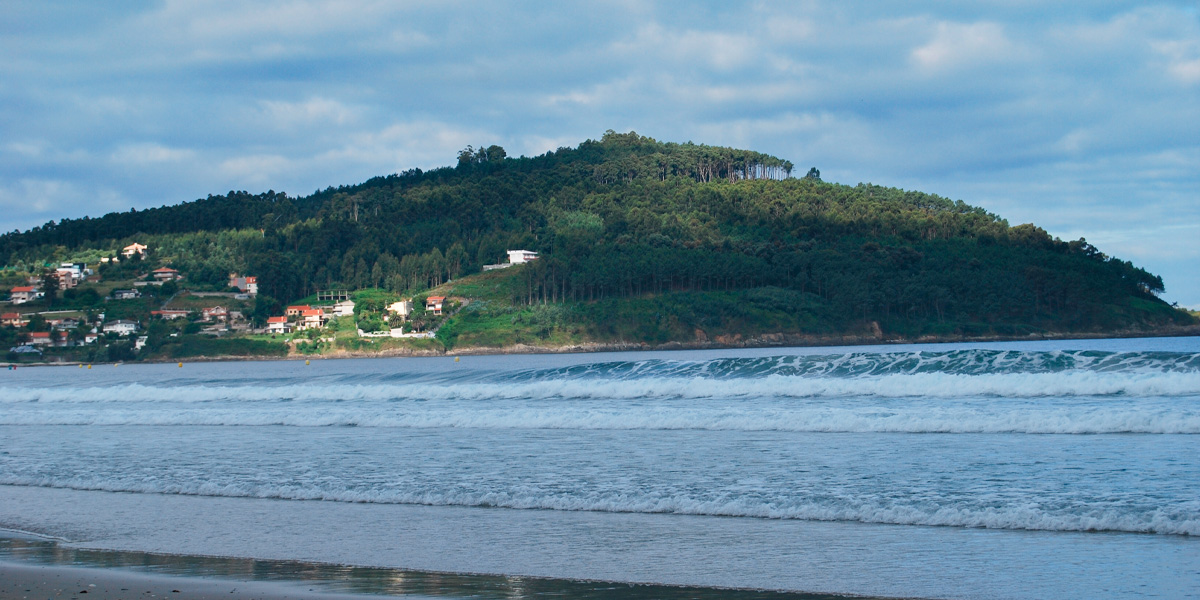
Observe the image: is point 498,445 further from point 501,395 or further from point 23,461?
point 501,395

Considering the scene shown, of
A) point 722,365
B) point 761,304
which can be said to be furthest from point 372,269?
point 722,365

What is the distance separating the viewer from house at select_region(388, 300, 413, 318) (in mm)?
117863

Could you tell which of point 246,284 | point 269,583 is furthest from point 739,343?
point 269,583

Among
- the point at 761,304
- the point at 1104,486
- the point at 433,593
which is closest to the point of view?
the point at 433,593

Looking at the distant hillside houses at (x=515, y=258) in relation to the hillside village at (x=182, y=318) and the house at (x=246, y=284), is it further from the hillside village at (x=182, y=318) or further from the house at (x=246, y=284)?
the house at (x=246, y=284)

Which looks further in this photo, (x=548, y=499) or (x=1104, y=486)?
(x=548, y=499)

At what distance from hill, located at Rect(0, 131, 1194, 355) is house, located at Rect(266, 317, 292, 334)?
9038 mm

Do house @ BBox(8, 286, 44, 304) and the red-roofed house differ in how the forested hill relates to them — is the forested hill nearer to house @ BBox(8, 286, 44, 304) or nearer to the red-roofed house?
the red-roofed house

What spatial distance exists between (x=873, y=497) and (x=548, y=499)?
3914 millimetres

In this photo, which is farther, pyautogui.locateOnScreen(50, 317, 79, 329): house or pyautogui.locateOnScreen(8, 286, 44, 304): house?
pyautogui.locateOnScreen(8, 286, 44, 304): house

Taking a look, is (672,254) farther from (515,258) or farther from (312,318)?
(312,318)

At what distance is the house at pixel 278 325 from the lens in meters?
117

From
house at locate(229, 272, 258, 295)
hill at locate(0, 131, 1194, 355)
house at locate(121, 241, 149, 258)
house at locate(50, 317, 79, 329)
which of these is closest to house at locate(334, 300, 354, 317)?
hill at locate(0, 131, 1194, 355)

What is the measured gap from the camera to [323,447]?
17172 mm
